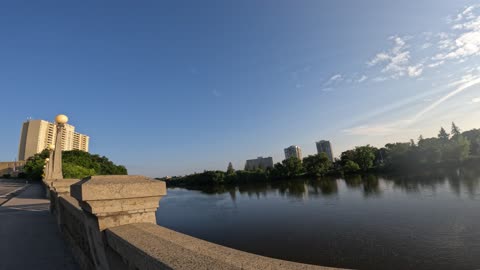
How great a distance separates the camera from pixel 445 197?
28.4m

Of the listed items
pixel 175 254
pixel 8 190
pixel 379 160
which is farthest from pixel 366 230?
pixel 379 160

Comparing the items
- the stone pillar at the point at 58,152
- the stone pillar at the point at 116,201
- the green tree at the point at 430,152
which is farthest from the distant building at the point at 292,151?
the stone pillar at the point at 116,201

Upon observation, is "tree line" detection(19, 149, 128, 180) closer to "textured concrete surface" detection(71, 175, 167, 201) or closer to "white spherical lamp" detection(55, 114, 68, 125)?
"white spherical lamp" detection(55, 114, 68, 125)

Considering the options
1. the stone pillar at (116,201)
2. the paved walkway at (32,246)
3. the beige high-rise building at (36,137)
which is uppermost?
the beige high-rise building at (36,137)

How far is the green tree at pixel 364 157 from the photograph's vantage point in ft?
263

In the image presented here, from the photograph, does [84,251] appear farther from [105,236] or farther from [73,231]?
[105,236]

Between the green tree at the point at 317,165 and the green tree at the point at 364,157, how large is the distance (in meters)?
8.98

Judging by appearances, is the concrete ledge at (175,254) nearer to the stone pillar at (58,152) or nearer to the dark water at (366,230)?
the stone pillar at (58,152)

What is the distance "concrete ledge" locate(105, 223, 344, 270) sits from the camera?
164 cm

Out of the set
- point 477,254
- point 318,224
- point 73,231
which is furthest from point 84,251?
point 318,224

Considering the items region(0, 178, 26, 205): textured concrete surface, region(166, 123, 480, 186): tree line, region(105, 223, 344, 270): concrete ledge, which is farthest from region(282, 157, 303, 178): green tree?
region(105, 223, 344, 270): concrete ledge

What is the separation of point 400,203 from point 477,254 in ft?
45.9

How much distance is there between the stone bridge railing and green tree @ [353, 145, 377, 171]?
284 feet

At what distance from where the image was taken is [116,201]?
2.78 m
